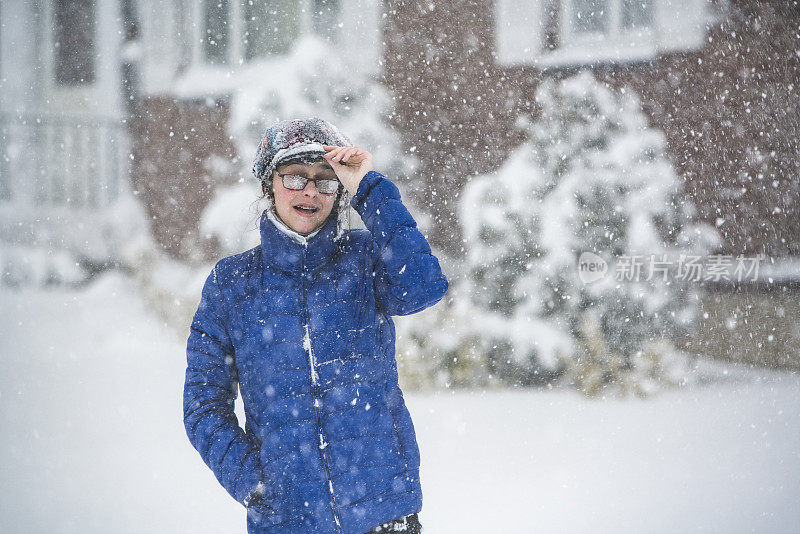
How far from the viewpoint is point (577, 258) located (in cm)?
386

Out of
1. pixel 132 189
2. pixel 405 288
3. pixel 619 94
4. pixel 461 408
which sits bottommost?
pixel 461 408

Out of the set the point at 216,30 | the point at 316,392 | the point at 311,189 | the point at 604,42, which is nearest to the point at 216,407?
the point at 316,392

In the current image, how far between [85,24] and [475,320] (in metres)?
4.52

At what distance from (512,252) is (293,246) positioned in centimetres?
280

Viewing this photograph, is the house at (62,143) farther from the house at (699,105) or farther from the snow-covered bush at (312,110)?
the house at (699,105)

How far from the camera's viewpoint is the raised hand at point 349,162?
122cm

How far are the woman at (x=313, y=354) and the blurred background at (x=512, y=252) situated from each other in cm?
193

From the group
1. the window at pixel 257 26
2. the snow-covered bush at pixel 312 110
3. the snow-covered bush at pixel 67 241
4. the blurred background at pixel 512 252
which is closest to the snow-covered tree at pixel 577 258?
the blurred background at pixel 512 252

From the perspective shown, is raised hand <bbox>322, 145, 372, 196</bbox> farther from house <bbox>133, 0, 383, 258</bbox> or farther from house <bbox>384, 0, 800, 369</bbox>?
house <bbox>133, 0, 383, 258</bbox>

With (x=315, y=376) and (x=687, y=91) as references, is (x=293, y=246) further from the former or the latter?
(x=687, y=91)

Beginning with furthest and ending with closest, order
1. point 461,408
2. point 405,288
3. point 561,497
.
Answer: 1. point 461,408
2. point 561,497
3. point 405,288

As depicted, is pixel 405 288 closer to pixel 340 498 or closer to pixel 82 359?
pixel 340 498

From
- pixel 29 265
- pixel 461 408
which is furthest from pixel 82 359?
pixel 461 408

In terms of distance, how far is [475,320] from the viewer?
Result: 12.7 ft
